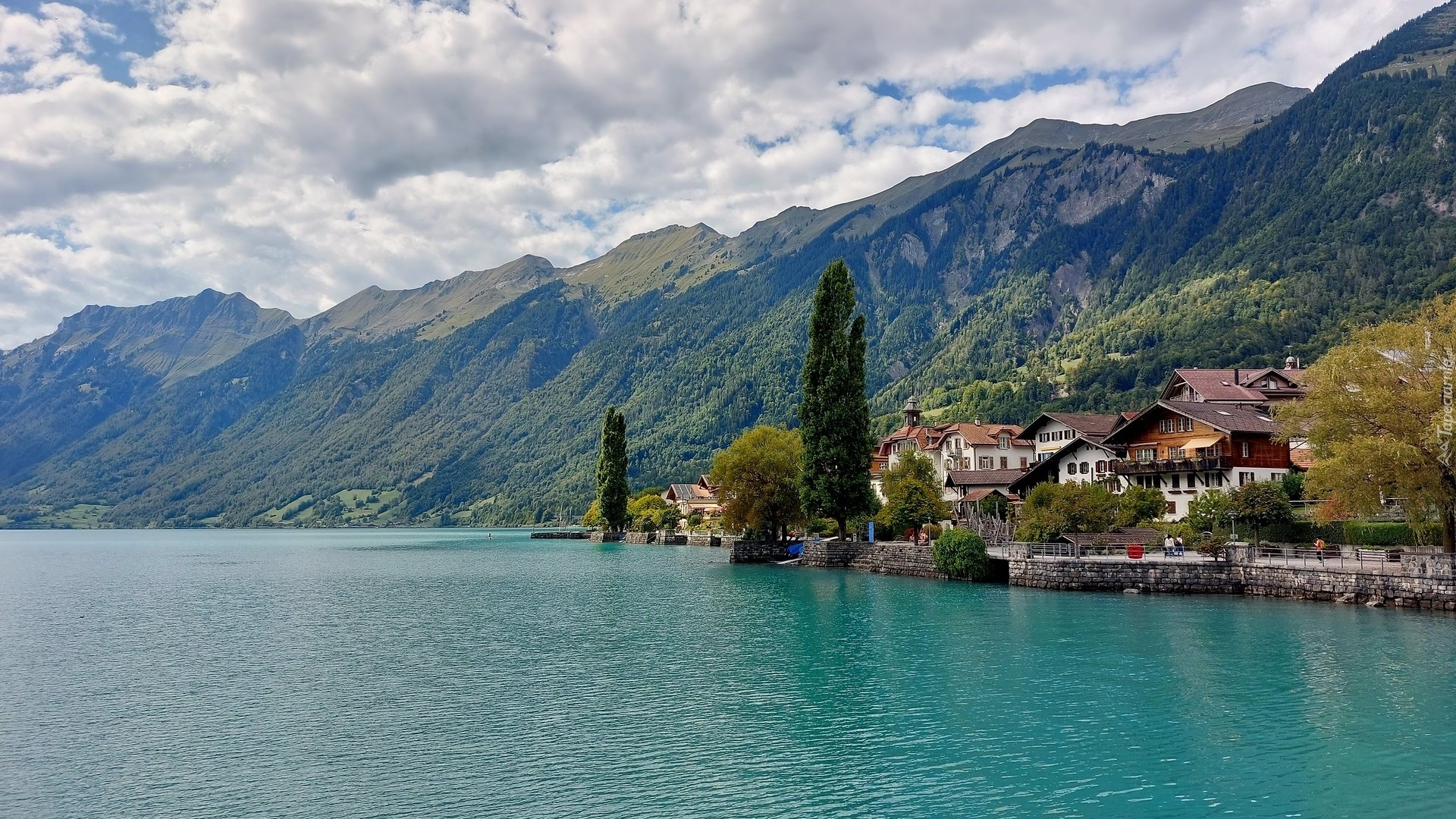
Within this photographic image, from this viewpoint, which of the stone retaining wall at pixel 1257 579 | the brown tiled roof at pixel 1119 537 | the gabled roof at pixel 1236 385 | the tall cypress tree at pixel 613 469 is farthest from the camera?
the tall cypress tree at pixel 613 469

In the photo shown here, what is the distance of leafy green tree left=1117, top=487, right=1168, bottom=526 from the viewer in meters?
80.2

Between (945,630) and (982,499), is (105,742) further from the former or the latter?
(982,499)

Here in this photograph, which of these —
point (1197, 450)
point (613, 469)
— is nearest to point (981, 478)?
point (1197, 450)

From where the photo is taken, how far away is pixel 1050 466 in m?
103

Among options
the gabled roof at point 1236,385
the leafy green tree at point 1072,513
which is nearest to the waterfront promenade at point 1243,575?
the leafy green tree at point 1072,513

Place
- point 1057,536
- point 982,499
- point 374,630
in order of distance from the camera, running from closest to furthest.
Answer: point 374,630 → point 1057,536 → point 982,499

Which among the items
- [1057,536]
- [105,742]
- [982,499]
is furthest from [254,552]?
[105,742]

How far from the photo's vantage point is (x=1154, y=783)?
76.1 feet

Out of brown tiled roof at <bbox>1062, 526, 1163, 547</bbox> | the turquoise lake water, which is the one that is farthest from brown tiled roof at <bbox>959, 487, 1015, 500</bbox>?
the turquoise lake water

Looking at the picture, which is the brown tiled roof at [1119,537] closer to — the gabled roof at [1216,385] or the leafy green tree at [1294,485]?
the leafy green tree at [1294,485]

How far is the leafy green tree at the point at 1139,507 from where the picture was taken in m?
80.2

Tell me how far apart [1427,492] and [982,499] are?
54871 mm

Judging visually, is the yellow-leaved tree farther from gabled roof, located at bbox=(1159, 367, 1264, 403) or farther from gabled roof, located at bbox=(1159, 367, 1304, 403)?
gabled roof, located at bbox=(1159, 367, 1304, 403)

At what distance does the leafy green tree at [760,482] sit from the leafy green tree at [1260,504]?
46.4 meters
